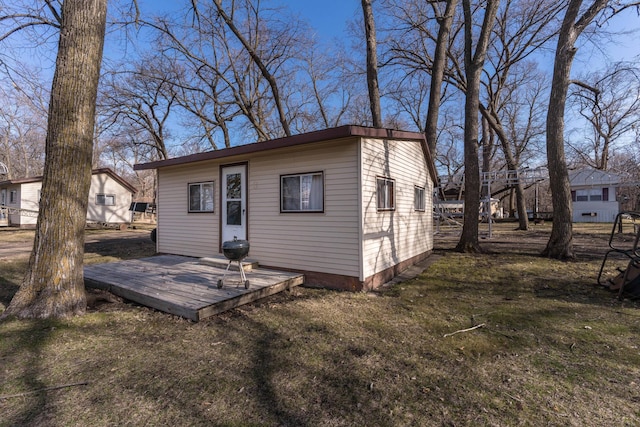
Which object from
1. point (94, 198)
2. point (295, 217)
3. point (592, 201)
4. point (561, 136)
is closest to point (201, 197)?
point (295, 217)

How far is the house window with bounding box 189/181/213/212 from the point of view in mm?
7371

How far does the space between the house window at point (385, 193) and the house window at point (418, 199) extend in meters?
1.83

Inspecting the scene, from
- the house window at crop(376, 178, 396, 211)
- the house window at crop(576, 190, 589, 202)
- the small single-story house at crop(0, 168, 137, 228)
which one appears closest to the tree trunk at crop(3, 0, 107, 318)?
the house window at crop(376, 178, 396, 211)

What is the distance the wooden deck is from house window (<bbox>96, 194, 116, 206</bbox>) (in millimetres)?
17238

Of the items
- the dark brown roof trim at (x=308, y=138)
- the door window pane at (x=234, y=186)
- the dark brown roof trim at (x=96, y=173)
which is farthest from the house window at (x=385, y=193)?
the dark brown roof trim at (x=96, y=173)

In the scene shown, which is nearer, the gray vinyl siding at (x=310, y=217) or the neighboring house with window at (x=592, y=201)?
the gray vinyl siding at (x=310, y=217)

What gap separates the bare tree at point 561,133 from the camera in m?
7.86

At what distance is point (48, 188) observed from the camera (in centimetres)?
381

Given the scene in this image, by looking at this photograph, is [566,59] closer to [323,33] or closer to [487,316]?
[487,316]

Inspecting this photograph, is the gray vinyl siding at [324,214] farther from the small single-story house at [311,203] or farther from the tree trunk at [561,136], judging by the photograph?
the tree trunk at [561,136]

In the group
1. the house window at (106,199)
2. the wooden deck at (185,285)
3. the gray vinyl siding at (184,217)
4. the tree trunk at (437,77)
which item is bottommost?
the wooden deck at (185,285)

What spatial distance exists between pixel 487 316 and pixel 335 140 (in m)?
3.63

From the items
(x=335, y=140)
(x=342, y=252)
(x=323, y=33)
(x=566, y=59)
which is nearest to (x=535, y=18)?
(x=566, y=59)

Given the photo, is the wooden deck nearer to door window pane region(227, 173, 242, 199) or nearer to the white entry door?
the white entry door
